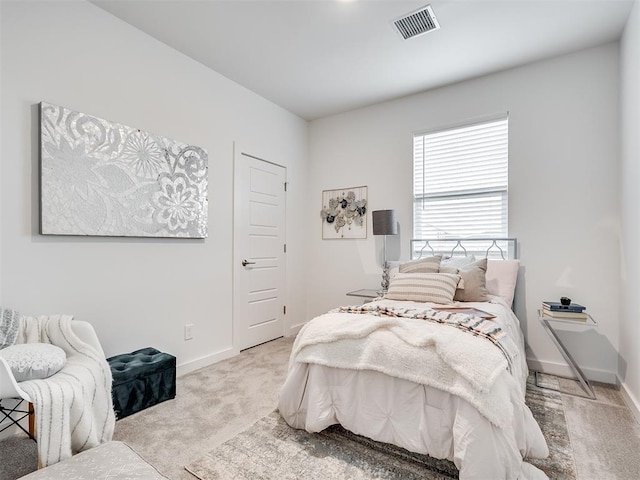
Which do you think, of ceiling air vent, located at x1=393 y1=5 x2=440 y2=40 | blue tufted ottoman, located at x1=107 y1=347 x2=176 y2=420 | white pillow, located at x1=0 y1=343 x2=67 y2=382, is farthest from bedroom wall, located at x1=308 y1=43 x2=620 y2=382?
white pillow, located at x1=0 y1=343 x2=67 y2=382

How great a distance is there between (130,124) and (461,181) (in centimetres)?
307

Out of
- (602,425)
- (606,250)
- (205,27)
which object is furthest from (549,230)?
(205,27)

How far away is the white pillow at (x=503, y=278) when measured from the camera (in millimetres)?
2938

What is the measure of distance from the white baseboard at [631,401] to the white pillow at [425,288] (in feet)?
4.27

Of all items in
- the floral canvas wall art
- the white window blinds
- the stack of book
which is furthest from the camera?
the floral canvas wall art

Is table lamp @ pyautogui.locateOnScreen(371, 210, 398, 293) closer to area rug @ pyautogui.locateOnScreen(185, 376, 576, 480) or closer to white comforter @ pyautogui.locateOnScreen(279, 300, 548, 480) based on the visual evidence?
white comforter @ pyautogui.locateOnScreen(279, 300, 548, 480)

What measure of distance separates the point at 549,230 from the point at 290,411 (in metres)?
2.69

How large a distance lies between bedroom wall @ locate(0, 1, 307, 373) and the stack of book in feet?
9.39

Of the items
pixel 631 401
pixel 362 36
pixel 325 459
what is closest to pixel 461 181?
pixel 362 36

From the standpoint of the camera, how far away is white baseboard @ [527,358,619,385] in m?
2.79

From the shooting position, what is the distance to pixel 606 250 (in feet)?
9.23

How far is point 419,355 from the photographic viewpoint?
1660mm

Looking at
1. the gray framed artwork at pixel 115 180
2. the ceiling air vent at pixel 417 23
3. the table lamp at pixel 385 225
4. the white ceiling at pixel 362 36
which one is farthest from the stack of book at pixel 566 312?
the gray framed artwork at pixel 115 180

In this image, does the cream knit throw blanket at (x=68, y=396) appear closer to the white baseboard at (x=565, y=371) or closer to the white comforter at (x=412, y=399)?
the white comforter at (x=412, y=399)
